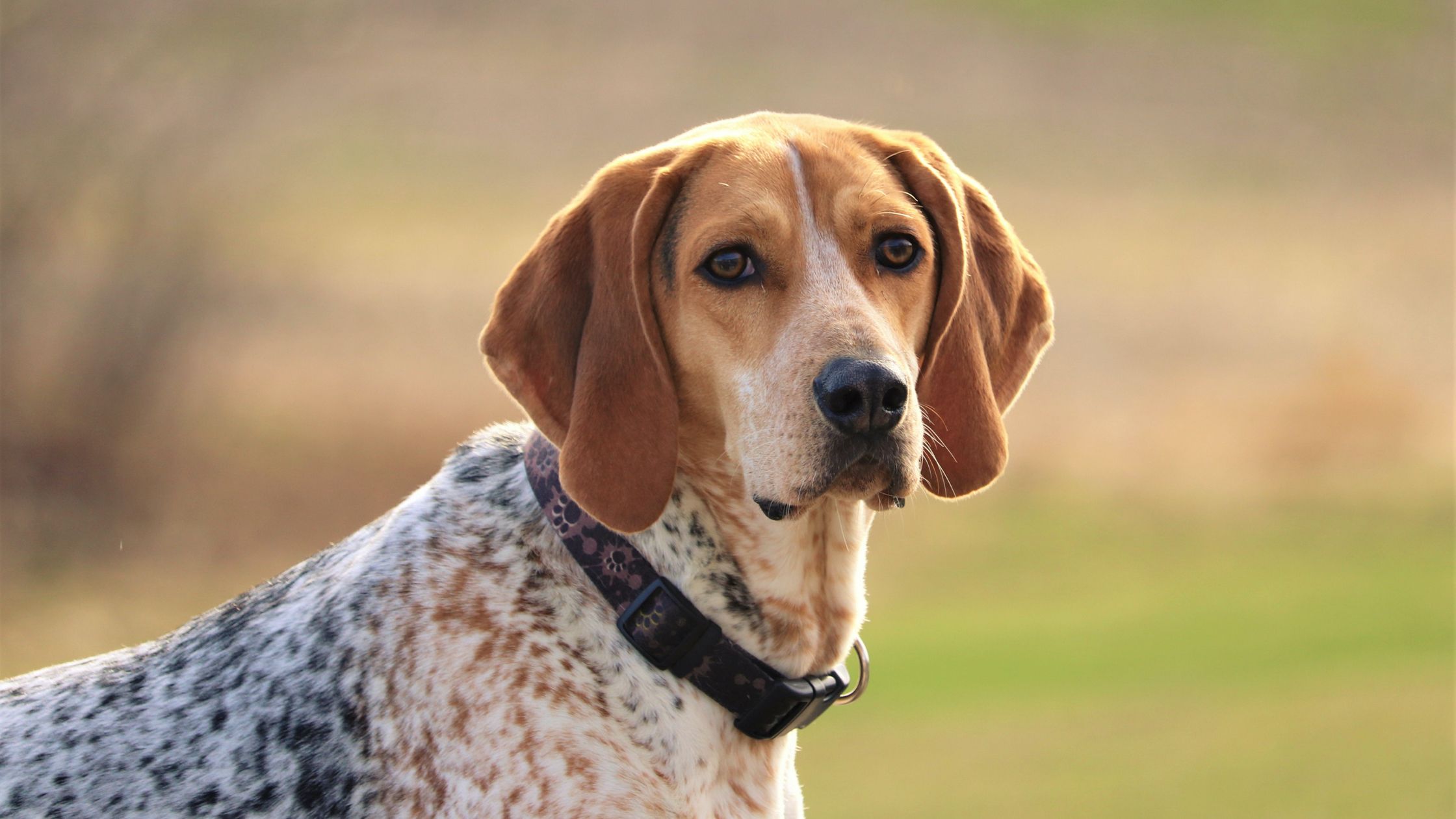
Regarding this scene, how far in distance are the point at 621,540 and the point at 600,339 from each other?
50cm

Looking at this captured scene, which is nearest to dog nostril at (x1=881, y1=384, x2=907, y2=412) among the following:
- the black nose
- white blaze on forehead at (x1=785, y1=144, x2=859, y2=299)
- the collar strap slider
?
the black nose

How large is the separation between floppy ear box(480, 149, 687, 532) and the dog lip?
23 centimetres

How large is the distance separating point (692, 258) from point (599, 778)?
4.14 ft

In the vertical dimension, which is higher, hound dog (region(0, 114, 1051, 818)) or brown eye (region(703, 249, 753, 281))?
brown eye (region(703, 249, 753, 281))

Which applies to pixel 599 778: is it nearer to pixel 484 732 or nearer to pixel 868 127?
pixel 484 732

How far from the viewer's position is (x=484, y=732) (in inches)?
125

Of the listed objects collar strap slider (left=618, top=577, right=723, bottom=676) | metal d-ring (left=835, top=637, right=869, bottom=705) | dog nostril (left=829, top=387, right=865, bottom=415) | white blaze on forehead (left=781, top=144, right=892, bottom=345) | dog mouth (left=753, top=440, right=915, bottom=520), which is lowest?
metal d-ring (left=835, top=637, right=869, bottom=705)

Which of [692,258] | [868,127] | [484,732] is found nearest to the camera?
[484,732]

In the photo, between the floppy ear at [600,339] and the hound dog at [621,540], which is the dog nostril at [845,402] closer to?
the hound dog at [621,540]

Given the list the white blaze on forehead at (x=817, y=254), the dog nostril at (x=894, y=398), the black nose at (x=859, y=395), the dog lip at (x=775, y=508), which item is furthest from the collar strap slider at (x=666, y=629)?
the white blaze on forehead at (x=817, y=254)

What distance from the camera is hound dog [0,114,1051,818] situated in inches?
126

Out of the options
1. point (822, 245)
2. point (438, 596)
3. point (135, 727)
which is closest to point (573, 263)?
point (822, 245)

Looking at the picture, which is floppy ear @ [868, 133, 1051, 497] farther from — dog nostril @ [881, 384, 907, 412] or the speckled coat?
the speckled coat

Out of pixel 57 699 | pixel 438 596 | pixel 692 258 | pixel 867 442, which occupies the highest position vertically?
pixel 692 258
